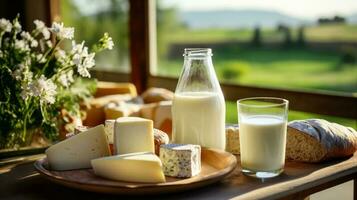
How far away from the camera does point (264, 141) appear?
1.23m

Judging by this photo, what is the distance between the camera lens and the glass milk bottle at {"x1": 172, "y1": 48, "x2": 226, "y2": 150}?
1.33 m

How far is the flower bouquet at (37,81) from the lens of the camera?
1528mm

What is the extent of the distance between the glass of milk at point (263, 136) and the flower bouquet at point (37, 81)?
52cm

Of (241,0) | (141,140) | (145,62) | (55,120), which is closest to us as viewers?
(141,140)

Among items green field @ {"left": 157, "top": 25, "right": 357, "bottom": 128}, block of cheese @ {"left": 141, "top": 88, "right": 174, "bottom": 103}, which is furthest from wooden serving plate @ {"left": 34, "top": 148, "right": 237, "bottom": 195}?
green field @ {"left": 157, "top": 25, "right": 357, "bottom": 128}

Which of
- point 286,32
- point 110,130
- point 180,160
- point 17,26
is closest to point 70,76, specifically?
point 17,26

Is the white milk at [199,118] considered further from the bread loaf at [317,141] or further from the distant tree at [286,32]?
the distant tree at [286,32]

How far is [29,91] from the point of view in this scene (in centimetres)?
146

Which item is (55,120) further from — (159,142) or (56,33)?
(159,142)

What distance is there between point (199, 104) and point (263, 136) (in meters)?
0.19

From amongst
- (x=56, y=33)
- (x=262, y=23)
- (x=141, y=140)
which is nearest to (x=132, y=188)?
(x=141, y=140)

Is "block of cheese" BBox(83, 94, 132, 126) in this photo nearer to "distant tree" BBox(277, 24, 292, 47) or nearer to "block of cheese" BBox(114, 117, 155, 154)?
"block of cheese" BBox(114, 117, 155, 154)

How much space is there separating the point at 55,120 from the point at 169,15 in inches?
265

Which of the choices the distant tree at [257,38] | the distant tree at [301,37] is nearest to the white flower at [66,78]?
the distant tree at [301,37]
